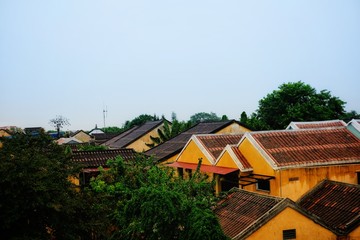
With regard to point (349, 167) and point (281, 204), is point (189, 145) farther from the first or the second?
point (281, 204)

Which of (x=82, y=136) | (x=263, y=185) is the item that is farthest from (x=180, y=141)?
(x=82, y=136)

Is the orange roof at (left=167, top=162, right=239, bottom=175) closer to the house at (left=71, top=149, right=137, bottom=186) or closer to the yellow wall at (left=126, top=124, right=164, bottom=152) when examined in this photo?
the house at (left=71, top=149, right=137, bottom=186)

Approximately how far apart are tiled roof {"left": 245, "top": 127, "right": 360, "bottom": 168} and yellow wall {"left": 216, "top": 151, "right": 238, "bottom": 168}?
1524 mm

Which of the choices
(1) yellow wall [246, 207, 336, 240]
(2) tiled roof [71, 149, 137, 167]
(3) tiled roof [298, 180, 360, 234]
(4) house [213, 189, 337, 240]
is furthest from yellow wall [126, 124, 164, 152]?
(1) yellow wall [246, 207, 336, 240]

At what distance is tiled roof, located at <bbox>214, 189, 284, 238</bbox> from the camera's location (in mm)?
11867

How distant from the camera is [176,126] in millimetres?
34750

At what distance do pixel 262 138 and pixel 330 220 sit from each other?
5421mm

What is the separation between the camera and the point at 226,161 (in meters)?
18.1

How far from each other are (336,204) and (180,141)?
17.1 metres

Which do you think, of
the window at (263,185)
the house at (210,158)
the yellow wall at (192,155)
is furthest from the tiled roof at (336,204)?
the yellow wall at (192,155)

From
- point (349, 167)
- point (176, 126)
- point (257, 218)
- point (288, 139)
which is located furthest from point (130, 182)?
point (176, 126)

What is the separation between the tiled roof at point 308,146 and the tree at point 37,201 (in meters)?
8.72

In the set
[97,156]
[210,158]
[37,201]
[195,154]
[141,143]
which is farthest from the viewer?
[141,143]

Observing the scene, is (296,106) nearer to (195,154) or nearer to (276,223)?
(195,154)
